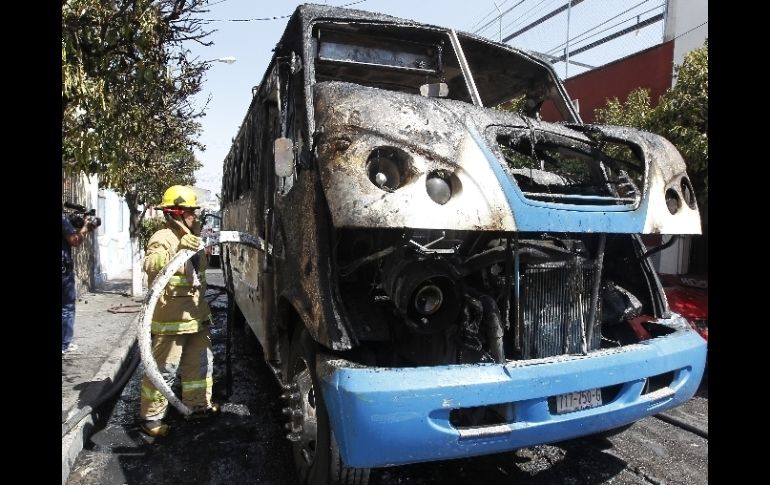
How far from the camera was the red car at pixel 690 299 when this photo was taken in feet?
16.9

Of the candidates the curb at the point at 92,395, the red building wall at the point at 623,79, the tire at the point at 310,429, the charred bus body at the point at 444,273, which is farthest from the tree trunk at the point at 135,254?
the tire at the point at 310,429

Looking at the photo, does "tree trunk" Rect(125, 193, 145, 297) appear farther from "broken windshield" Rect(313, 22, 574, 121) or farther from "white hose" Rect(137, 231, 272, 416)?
"broken windshield" Rect(313, 22, 574, 121)

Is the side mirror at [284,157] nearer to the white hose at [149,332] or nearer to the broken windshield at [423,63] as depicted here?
the broken windshield at [423,63]

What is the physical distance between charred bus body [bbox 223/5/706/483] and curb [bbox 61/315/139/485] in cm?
142

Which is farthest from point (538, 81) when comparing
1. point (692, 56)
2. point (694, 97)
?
point (692, 56)

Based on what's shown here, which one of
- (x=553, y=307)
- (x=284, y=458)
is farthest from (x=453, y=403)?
(x=284, y=458)

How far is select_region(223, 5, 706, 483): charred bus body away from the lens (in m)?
2.28

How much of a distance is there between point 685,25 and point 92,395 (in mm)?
10618

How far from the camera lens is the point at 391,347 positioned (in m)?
2.89

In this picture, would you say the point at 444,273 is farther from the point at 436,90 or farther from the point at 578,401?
the point at 436,90

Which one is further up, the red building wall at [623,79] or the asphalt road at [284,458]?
the red building wall at [623,79]

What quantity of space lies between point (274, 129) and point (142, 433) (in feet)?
8.06

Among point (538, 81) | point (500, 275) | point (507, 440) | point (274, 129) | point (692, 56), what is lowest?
point (507, 440)

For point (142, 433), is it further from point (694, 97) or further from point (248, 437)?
point (694, 97)
